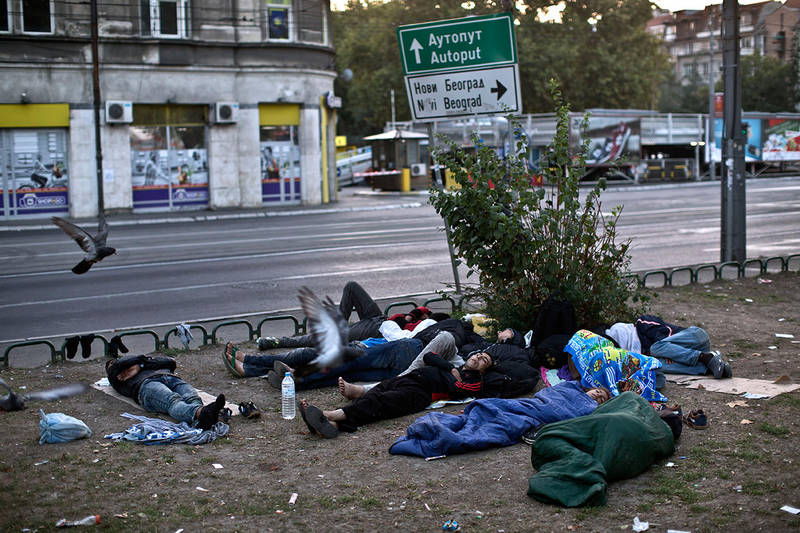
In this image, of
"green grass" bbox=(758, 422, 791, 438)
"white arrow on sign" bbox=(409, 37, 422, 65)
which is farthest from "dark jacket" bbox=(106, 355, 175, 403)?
"white arrow on sign" bbox=(409, 37, 422, 65)

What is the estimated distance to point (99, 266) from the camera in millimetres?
16172

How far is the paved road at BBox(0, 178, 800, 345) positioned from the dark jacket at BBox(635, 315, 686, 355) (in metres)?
4.87

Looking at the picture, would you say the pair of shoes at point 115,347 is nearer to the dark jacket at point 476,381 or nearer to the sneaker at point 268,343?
the sneaker at point 268,343

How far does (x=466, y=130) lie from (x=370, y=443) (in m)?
33.8

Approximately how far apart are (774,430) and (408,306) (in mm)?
6228

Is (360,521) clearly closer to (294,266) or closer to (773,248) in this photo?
(294,266)

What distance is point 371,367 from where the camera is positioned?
796cm

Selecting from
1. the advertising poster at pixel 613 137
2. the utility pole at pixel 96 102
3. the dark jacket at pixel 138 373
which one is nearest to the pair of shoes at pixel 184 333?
the dark jacket at pixel 138 373

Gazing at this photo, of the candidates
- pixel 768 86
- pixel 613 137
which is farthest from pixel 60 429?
pixel 768 86

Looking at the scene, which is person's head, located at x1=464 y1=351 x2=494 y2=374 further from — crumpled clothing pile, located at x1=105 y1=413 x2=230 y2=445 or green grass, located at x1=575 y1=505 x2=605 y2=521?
green grass, located at x1=575 y1=505 x2=605 y2=521

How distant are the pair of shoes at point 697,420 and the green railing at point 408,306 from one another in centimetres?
283

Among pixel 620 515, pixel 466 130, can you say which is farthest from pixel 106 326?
pixel 466 130

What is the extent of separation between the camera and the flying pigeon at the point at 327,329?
5867 millimetres

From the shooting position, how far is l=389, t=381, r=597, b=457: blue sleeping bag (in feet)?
19.7
